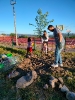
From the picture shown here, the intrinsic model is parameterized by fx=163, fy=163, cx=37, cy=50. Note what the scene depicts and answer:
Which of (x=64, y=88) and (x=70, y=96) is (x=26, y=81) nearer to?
(x=64, y=88)

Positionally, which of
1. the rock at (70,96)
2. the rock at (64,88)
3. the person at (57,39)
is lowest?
the rock at (70,96)

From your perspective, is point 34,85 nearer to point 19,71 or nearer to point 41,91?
point 41,91

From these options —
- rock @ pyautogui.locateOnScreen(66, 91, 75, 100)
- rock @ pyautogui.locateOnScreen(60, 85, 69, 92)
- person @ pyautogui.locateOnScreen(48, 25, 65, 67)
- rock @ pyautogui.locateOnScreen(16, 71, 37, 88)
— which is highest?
person @ pyautogui.locateOnScreen(48, 25, 65, 67)

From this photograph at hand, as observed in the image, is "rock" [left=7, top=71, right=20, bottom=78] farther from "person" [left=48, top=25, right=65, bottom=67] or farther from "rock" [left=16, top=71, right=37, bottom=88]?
"person" [left=48, top=25, right=65, bottom=67]

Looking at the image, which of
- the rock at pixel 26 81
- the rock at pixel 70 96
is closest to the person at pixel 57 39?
the rock at pixel 26 81

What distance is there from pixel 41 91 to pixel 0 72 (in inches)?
83.2

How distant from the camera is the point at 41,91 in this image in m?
4.54

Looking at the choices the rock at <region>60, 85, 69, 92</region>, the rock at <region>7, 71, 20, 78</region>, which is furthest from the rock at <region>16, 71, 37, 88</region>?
the rock at <region>60, 85, 69, 92</region>

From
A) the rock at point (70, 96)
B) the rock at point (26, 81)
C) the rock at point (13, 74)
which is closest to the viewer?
the rock at point (70, 96)

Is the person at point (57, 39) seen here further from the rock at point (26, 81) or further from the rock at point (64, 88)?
the rock at point (64, 88)

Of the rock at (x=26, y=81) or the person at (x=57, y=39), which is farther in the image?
the person at (x=57, y=39)

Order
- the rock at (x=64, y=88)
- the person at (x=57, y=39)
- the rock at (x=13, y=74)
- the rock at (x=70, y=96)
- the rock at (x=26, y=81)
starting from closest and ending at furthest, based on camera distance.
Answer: the rock at (x=70, y=96)
the rock at (x=64, y=88)
the rock at (x=26, y=81)
the rock at (x=13, y=74)
the person at (x=57, y=39)

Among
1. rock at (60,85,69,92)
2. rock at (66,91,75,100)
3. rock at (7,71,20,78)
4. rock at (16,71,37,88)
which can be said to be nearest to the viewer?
rock at (66,91,75,100)

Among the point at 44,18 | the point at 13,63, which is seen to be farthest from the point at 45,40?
the point at 44,18
